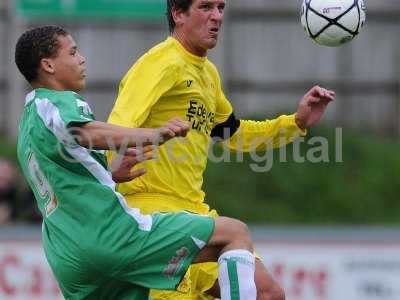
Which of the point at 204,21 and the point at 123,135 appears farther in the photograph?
the point at 204,21

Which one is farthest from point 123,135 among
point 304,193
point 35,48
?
point 304,193

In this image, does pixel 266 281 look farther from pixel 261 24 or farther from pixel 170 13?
pixel 261 24

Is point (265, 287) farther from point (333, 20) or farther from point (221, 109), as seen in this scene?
point (333, 20)

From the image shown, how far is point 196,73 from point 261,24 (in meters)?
8.62

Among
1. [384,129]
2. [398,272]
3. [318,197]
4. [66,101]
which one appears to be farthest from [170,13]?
[384,129]

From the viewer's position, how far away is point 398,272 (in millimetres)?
10797

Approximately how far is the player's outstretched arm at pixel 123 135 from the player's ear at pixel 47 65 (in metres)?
0.48

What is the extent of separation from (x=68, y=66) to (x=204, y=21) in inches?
43.6

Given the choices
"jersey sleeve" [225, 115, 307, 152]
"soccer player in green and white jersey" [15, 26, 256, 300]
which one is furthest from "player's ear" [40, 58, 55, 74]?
"jersey sleeve" [225, 115, 307, 152]

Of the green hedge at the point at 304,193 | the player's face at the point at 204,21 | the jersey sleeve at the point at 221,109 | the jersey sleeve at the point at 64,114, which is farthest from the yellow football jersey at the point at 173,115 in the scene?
the green hedge at the point at 304,193

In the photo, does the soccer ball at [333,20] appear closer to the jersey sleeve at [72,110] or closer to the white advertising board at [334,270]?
the jersey sleeve at [72,110]

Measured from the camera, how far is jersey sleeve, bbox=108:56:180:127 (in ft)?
22.2

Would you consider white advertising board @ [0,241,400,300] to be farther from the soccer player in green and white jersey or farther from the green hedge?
the soccer player in green and white jersey

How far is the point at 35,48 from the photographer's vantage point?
21.1ft
